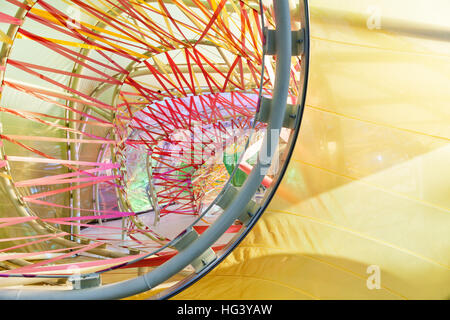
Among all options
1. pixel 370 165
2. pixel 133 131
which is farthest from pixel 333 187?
pixel 133 131

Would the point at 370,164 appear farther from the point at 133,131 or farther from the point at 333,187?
the point at 133,131

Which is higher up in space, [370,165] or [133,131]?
[133,131]

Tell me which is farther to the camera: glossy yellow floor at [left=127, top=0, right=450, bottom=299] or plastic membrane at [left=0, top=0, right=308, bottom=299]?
glossy yellow floor at [left=127, top=0, right=450, bottom=299]

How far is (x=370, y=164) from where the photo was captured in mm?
1293

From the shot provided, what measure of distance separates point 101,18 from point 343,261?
3130mm

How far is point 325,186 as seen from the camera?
→ 4.29ft

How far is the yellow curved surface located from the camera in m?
1.26

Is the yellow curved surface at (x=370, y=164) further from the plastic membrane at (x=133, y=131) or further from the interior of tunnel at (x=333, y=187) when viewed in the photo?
the plastic membrane at (x=133, y=131)

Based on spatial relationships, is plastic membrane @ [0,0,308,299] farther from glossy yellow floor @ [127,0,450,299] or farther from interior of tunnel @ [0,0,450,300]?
glossy yellow floor @ [127,0,450,299]

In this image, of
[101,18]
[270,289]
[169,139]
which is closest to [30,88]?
[101,18]

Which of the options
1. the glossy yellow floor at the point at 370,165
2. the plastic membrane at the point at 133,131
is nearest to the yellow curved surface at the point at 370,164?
the glossy yellow floor at the point at 370,165

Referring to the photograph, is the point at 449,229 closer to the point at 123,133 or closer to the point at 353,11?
the point at 353,11

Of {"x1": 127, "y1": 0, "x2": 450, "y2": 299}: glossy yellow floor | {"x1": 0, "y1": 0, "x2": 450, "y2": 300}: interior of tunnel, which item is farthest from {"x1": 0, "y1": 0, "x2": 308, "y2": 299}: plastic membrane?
{"x1": 127, "y1": 0, "x2": 450, "y2": 299}: glossy yellow floor

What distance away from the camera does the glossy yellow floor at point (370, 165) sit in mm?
1263
